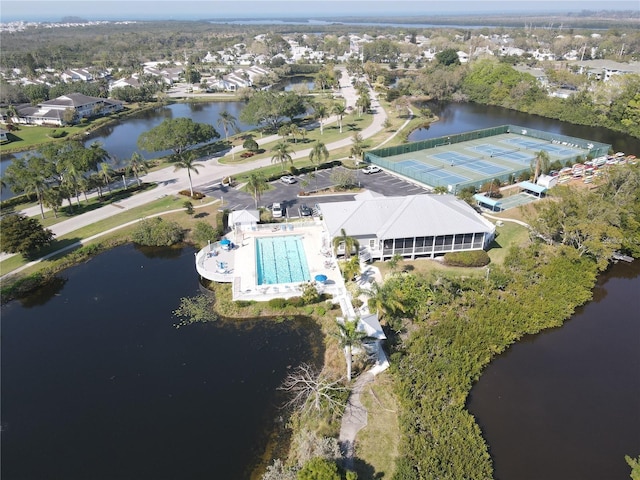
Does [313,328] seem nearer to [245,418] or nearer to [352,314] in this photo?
[352,314]

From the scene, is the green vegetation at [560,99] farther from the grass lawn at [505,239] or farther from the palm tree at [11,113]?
the palm tree at [11,113]

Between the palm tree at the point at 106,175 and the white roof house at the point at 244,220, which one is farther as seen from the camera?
the palm tree at the point at 106,175

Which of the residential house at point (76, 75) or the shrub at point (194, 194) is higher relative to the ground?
the residential house at point (76, 75)

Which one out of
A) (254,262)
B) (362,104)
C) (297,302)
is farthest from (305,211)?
(362,104)

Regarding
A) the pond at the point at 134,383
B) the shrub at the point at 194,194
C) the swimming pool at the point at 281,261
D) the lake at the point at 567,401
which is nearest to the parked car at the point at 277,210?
the swimming pool at the point at 281,261

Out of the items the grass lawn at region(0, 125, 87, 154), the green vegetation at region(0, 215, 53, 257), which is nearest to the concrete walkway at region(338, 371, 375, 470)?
the green vegetation at region(0, 215, 53, 257)

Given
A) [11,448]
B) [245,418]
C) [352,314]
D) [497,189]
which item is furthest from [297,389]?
[497,189]
